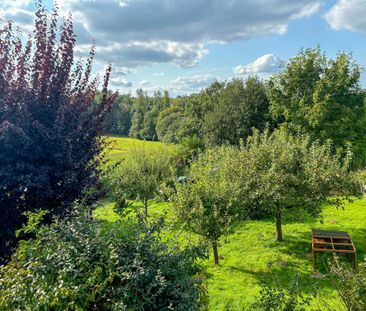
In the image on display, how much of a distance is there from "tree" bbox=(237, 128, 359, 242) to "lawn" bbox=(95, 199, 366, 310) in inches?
41.6

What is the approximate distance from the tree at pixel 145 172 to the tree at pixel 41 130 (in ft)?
35.6

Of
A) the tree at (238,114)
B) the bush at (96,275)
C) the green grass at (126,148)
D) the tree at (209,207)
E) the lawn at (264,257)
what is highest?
the tree at (238,114)

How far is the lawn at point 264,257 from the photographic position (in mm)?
8352

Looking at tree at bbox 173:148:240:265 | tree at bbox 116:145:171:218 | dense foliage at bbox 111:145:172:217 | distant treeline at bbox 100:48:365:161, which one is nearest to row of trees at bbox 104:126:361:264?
tree at bbox 173:148:240:265

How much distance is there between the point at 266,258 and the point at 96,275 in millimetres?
8830

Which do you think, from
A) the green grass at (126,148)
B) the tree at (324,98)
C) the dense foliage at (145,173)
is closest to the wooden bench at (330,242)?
the green grass at (126,148)

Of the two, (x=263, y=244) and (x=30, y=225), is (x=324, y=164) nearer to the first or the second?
(x=263, y=244)

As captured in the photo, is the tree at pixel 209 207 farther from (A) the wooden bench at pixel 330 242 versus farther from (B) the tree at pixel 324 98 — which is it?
(B) the tree at pixel 324 98

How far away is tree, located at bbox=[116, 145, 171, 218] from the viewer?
17500 millimetres

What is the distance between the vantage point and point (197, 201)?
31.8 feet

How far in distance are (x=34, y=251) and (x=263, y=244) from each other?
10035mm

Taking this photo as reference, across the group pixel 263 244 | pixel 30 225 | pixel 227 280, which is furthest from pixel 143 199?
pixel 30 225

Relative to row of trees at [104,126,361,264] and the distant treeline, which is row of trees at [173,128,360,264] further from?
the distant treeline

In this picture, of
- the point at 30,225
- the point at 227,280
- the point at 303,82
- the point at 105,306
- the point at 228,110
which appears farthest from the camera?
the point at 228,110
